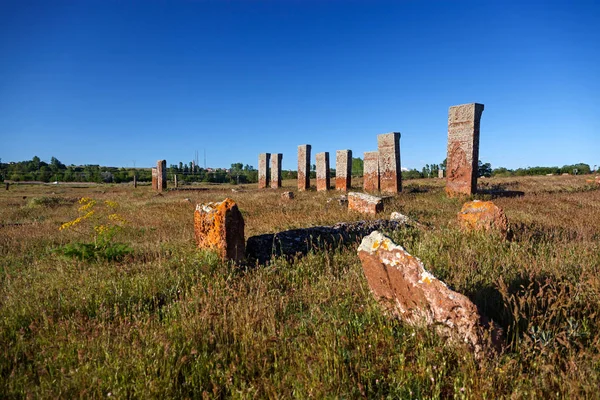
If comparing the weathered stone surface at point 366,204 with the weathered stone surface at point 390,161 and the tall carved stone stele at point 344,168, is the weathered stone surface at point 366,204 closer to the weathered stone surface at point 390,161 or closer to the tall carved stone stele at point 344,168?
the weathered stone surface at point 390,161

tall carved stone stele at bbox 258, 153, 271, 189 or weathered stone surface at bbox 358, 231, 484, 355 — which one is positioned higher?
tall carved stone stele at bbox 258, 153, 271, 189

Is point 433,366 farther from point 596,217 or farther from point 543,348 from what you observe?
point 596,217

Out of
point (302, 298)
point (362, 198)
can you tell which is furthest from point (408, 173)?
point (302, 298)

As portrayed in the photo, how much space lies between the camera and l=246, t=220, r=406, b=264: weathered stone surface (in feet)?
20.1

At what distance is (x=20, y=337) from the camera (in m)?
3.13

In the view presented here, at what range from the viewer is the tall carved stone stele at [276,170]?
95.1 feet

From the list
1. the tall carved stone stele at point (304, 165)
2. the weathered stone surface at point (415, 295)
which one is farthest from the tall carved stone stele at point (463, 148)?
the tall carved stone stele at point (304, 165)

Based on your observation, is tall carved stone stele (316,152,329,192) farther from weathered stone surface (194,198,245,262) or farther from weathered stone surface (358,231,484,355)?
weathered stone surface (358,231,484,355)

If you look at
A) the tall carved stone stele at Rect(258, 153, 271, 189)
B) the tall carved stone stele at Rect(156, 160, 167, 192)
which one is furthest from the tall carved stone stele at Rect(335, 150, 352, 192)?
the tall carved stone stele at Rect(156, 160, 167, 192)

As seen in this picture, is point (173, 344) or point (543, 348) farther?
point (173, 344)

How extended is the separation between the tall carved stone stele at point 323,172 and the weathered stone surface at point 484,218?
56.3 ft

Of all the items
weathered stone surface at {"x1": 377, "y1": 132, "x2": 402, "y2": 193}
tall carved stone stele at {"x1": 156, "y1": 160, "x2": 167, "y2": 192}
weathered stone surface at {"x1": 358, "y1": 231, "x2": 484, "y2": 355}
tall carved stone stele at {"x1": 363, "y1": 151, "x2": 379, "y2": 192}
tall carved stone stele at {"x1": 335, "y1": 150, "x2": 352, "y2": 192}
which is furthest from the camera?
tall carved stone stele at {"x1": 156, "y1": 160, "x2": 167, "y2": 192}

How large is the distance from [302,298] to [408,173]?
47.4m

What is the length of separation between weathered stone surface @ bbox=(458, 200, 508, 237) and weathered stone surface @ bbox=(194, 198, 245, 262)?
4.50 m
